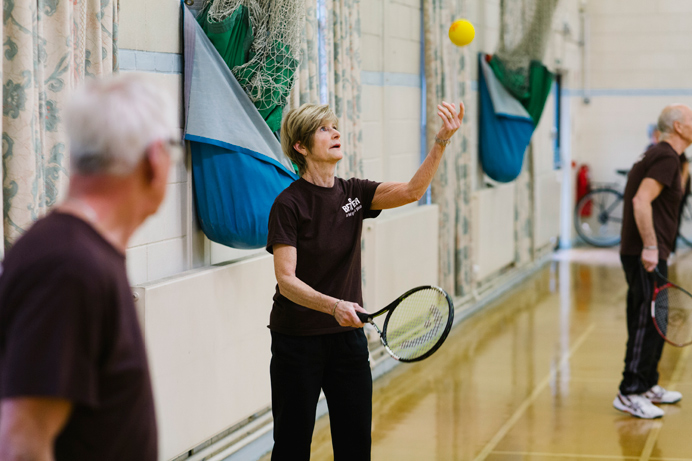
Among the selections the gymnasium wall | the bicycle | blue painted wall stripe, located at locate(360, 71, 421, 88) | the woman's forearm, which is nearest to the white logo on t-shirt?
the woman's forearm

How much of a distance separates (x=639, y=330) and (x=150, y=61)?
2864 mm

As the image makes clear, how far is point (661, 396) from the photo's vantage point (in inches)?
173

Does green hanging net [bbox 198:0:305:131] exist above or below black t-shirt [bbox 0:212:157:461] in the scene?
above

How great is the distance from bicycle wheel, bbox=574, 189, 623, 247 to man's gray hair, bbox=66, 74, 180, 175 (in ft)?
31.7

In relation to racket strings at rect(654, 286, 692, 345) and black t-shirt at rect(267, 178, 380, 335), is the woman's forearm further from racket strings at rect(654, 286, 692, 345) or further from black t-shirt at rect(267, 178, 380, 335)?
racket strings at rect(654, 286, 692, 345)

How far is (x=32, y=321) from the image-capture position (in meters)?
1.08

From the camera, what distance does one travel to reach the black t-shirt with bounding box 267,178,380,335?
2373 millimetres

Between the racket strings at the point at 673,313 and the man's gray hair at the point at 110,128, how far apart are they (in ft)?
11.4

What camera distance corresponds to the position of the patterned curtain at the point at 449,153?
5875 millimetres

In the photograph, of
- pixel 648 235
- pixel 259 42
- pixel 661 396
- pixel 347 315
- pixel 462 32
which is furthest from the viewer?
pixel 661 396

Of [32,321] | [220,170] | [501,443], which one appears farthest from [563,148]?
[32,321]

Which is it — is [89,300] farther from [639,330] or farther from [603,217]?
[603,217]

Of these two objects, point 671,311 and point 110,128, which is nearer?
point 110,128

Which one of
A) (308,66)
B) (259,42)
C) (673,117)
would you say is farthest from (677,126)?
(259,42)
